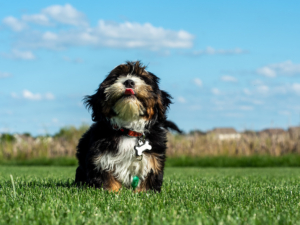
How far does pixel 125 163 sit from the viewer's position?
4.31 m

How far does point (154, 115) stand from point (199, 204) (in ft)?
4.78

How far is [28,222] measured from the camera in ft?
8.62

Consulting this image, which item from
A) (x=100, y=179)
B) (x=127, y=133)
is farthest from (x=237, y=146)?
(x=100, y=179)

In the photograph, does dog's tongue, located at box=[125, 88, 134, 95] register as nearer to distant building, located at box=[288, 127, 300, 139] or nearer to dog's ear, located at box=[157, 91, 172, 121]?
dog's ear, located at box=[157, 91, 172, 121]

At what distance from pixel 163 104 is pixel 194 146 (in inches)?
521

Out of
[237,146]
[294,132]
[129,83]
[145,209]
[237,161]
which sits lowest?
[145,209]

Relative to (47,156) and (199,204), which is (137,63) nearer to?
(199,204)

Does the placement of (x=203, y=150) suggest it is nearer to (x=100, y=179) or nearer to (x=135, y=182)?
(x=135, y=182)

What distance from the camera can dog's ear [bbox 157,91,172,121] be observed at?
14.7 ft

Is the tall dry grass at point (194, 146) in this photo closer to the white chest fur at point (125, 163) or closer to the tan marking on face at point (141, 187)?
the tan marking on face at point (141, 187)

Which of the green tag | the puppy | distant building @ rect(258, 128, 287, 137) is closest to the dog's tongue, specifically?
the puppy

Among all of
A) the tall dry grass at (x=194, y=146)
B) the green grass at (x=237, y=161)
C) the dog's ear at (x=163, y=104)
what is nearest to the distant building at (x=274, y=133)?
the tall dry grass at (x=194, y=146)

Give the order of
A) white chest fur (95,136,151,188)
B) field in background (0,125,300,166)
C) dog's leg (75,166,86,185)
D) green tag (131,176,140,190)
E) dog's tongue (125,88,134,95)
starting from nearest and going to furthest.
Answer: dog's tongue (125,88,134,95) < white chest fur (95,136,151,188) < green tag (131,176,140,190) < dog's leg (75,166,86,185) < field in background (0,125,300,166)

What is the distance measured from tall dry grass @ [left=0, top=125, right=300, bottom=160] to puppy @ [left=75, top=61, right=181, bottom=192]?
503 inches
